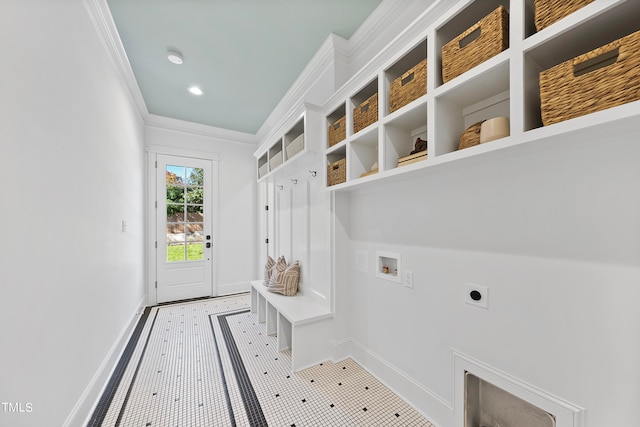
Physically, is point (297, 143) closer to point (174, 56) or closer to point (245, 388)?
point (174, 56)

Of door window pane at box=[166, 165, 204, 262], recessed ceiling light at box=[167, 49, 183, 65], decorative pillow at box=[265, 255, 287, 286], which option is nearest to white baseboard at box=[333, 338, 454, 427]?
decorative pillow at box=[265, 255, 287, 286]

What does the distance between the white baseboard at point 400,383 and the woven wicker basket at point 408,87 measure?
68.9 inches

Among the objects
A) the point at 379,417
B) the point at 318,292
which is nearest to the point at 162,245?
the point at 318,292

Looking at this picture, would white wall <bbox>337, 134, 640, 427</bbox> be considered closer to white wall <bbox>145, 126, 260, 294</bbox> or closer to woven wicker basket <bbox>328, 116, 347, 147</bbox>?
woven wicker basket <bbox>328, 116, 347, 147</bbox>

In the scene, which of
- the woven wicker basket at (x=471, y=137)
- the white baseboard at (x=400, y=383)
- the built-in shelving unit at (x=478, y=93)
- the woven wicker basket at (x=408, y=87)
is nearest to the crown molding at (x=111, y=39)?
the built-in shelving unit at (x=478, y=93)

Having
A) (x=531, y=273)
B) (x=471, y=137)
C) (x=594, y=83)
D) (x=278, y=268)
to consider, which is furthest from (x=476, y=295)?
(x=278, y=268)

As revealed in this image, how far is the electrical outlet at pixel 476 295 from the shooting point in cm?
122

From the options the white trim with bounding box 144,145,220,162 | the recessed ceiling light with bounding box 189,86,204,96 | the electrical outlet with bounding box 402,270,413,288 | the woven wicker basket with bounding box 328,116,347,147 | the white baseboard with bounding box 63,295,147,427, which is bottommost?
the white baseboard with bounding box 63,295,147,427

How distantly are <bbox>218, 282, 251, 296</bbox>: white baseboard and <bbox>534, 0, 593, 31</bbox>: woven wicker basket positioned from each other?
173 inches

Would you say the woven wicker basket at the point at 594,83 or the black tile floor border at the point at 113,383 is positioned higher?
the woven wicker basket at the point at 594,83

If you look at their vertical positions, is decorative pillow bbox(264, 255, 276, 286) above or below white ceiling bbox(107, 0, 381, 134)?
below

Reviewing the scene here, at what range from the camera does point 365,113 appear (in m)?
1.65

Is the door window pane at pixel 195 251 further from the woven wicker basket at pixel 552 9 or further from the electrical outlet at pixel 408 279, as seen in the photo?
the woven wicker basket at pixel 552 9

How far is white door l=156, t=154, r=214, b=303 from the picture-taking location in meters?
3.66
